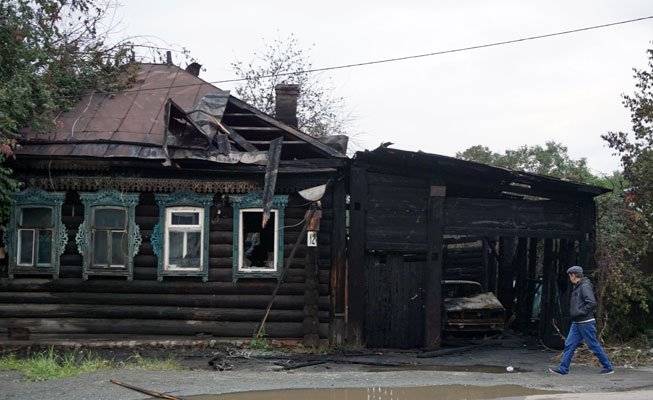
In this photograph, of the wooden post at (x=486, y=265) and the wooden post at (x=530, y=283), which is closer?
the wooden post at (x=530, y=283)

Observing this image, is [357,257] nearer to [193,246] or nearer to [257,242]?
[257,242]

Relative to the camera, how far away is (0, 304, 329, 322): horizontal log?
15.4 metres

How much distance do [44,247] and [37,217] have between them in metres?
0.64

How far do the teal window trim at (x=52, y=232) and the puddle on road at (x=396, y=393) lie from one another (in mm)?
6760

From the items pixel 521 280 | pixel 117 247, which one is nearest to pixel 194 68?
pixel 117 247

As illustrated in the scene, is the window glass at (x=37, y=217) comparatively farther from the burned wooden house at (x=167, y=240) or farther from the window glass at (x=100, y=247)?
the window glass at (x=100, y=247)

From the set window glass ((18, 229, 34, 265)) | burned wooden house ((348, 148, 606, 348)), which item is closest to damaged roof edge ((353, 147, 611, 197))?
burned wooden house ((348, 148, 606, 348))

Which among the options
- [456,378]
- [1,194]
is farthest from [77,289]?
[456,378]

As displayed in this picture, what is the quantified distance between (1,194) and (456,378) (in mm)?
9419

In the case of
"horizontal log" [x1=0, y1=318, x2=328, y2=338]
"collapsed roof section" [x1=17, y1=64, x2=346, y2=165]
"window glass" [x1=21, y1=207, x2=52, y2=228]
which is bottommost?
"horizontal log" [x1=0, y1=318, x2=328, y2=338]

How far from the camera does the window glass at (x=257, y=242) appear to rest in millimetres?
15742

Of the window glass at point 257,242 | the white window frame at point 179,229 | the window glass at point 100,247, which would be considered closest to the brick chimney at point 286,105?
the window glass at point 257,242

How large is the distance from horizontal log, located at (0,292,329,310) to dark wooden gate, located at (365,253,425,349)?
1.18m

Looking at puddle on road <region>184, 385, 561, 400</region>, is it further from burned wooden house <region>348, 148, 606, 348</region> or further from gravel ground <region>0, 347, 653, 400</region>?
burned wooden house <region>348, 148, 606, 348</region>
